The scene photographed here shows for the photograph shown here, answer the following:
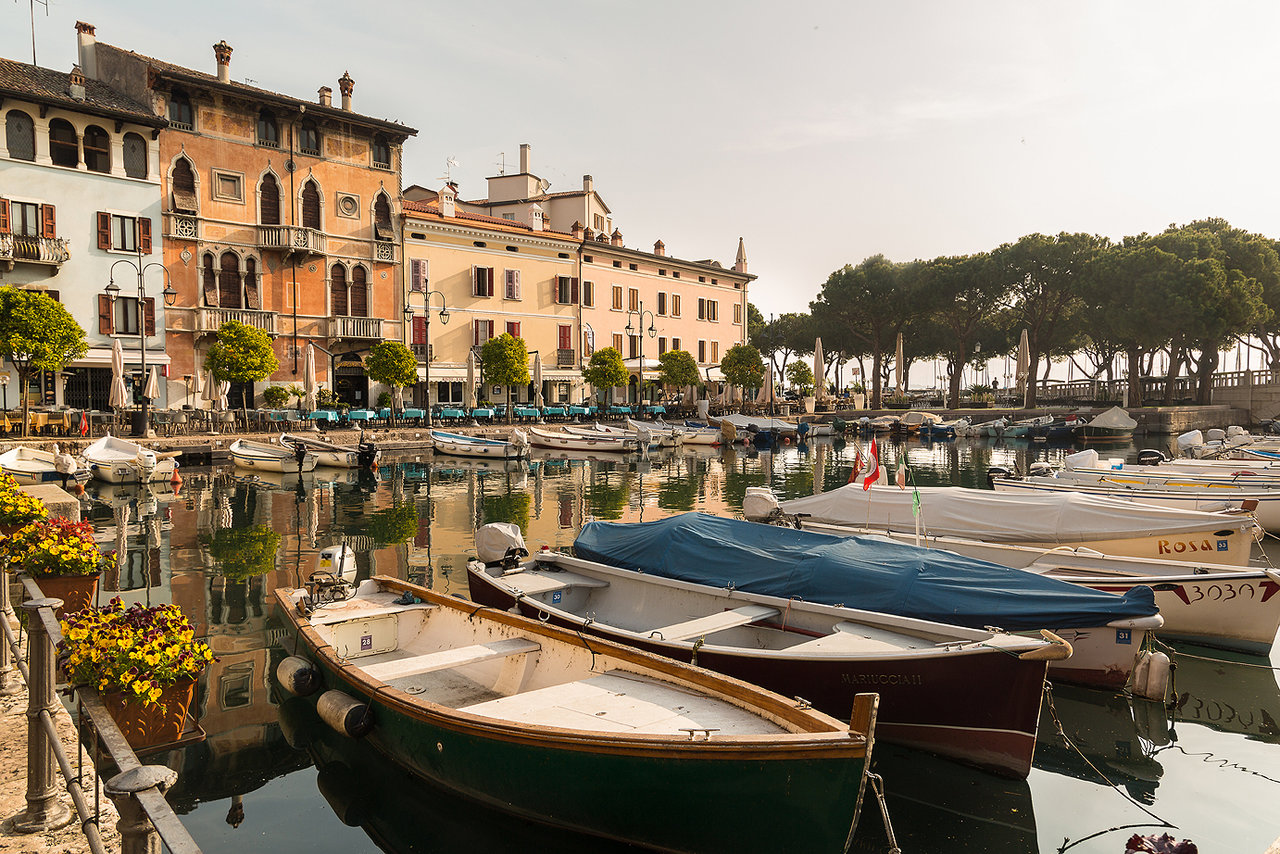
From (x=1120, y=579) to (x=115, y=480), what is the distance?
2841 cm

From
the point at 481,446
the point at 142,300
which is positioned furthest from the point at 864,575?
the point at 142,300

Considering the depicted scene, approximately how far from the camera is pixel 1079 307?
6347cm

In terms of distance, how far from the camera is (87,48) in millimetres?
41531

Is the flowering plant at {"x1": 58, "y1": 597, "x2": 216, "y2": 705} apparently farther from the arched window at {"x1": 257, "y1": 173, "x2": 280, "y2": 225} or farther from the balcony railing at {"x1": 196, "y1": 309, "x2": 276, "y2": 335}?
the arched window at {"x1": 257, "y1": 173, "x2": 280, "y2": 225}

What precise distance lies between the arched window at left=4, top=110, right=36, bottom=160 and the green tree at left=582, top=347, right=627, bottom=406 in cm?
2880

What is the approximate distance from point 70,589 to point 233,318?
36861 millimetres

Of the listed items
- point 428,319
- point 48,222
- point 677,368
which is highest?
point 48,222

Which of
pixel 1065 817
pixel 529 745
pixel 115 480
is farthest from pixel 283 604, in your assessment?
pixel 115 480

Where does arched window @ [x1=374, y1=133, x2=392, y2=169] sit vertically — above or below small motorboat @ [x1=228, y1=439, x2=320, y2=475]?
above

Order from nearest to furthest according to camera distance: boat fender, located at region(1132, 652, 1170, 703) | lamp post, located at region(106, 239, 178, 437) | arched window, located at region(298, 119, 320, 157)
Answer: boat fender, located at region(1132, 652, 1170, 703) < lamp post, located at region(106, 239, 178, 437) < arched window, located at region(298, 119, 320, 157)

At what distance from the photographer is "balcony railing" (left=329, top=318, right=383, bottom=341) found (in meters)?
44.1

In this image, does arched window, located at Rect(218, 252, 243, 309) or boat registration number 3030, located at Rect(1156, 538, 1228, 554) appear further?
arched window, located at Rect(218, 252, 243, 309)

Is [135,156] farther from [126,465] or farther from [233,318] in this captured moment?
[126,465]

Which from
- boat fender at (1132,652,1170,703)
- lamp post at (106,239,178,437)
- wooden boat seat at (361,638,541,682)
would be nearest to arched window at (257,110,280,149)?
lamp post at (106,239,178,437)
